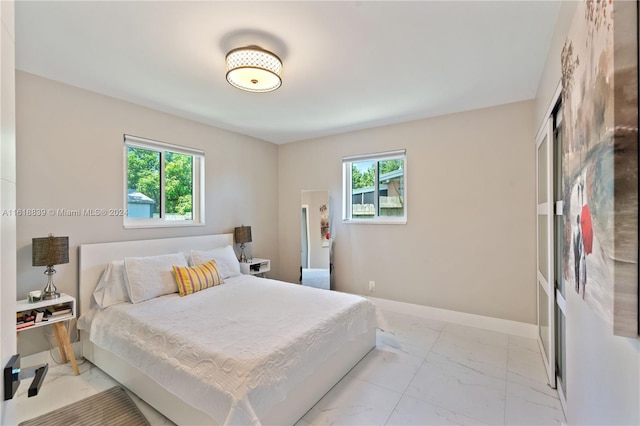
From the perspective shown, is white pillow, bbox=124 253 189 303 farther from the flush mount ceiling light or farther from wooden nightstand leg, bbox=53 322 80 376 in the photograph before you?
the flush mount ceiling light

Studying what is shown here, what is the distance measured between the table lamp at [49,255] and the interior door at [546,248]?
390 centimetres

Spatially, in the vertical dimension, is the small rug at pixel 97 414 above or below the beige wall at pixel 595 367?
below

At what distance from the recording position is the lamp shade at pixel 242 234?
4.04 m

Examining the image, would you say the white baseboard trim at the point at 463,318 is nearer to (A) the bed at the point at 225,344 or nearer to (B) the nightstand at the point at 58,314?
(A) the bed at the point at 225,344

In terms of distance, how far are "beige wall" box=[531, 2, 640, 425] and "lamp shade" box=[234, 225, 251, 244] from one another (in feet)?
11.5

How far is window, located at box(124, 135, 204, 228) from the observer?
314 cm

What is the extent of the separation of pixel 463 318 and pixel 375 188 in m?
1.98

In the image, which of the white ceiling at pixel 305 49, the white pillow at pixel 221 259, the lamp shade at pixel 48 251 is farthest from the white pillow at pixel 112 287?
the white ceiling at pixel 305 49

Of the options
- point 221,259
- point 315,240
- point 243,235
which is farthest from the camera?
point 315,240

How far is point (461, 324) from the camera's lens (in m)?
3.35

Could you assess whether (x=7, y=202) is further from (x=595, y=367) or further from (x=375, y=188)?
(x=375, y=188)

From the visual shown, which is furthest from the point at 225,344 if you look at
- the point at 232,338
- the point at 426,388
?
the point at 426,388

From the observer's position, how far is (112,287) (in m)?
2.61

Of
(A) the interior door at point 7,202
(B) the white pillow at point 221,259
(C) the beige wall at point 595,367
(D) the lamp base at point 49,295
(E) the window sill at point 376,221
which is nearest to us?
(A) the interior door at point 7,202
